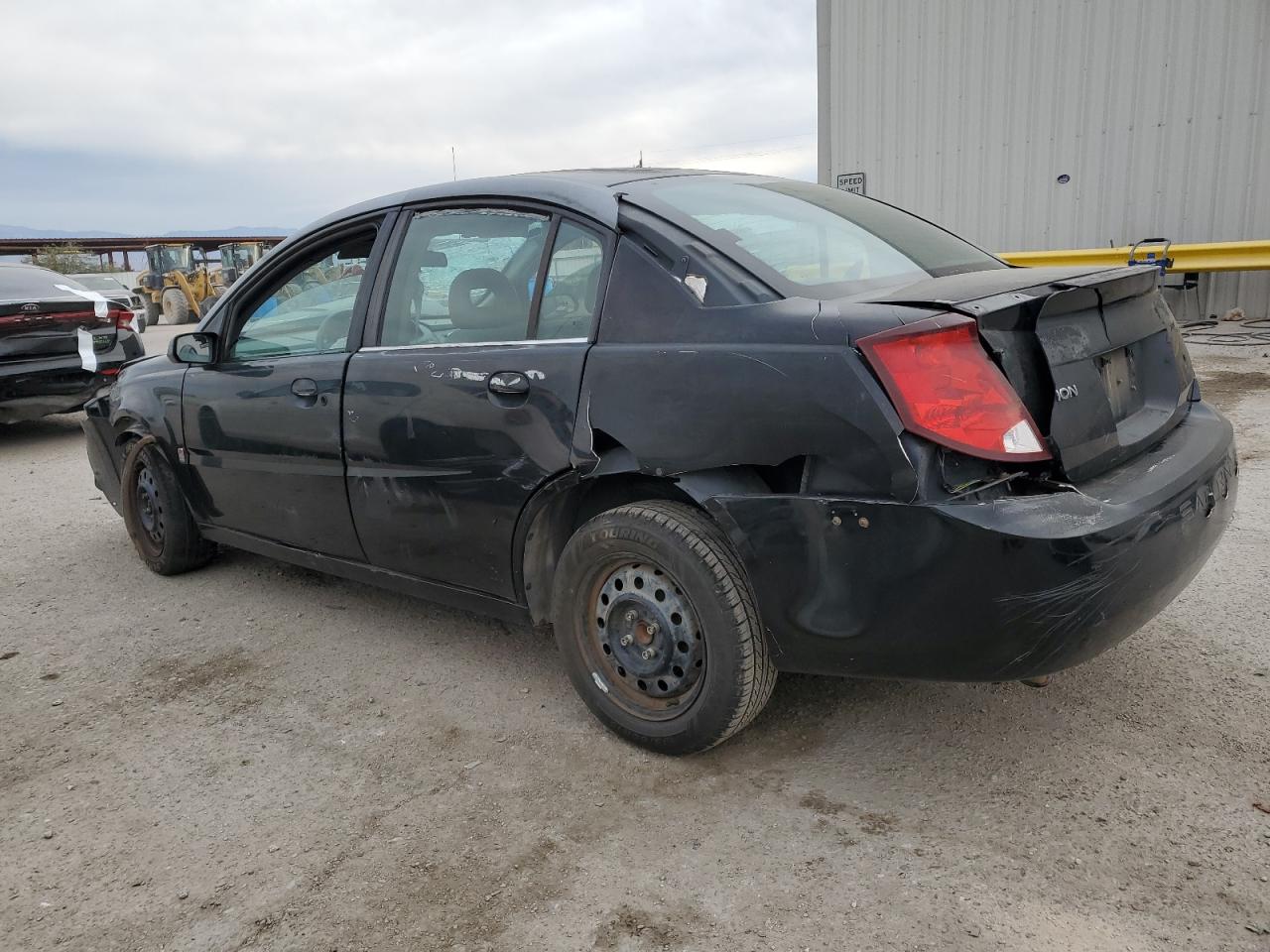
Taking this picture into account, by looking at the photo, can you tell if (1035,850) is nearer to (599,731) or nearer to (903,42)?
(599,731)

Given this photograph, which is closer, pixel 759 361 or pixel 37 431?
pixel 759 361

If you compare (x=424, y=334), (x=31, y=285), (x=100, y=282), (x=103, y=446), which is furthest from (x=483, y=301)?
(x=100, y=282)

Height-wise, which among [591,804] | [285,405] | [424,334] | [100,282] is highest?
[100,282]

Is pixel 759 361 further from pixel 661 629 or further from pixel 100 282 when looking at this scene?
pixel 100 282

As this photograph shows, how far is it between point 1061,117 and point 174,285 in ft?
71.9

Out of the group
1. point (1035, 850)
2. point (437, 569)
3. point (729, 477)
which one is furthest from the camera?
point (437, 569)

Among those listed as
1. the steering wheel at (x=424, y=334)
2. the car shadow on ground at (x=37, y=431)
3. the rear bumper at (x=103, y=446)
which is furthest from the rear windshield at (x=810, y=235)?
the car shadow on ground at (x=37, y=431)

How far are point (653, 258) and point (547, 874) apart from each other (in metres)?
1.56

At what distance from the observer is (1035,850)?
7.28 ft

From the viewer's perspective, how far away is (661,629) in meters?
2.62

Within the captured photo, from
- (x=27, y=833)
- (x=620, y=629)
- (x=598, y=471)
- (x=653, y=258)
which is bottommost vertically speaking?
(x=27, y=833)

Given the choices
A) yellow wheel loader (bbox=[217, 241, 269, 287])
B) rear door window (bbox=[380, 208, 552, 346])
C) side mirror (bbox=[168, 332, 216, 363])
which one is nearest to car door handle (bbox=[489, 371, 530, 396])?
rear door window (bbox=[380, 208, 552, 346])

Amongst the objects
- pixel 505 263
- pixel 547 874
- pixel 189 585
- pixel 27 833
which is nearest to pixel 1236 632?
pixel 547 874

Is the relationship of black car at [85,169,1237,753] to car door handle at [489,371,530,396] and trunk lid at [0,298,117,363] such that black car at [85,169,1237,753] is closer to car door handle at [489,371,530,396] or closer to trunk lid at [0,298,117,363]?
car door handle at [489,371,530,396]
